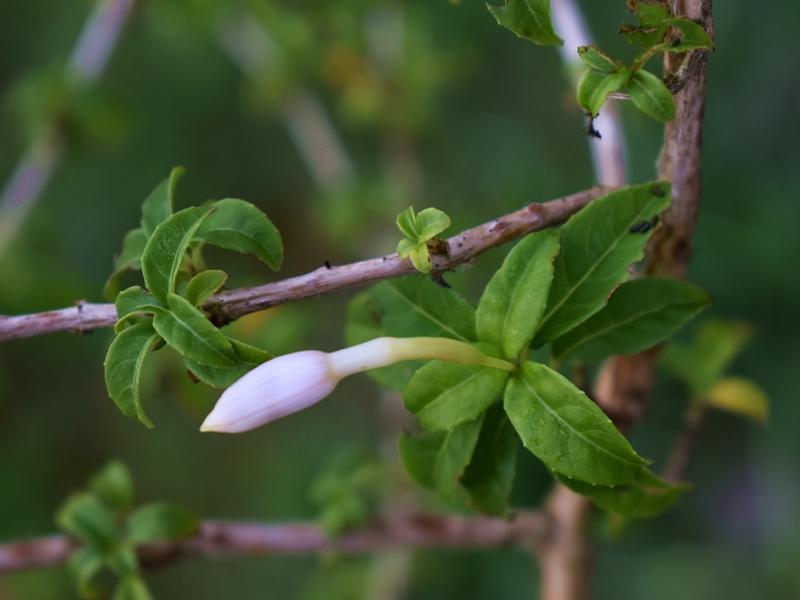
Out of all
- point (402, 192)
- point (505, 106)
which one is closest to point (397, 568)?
point (402, 192)

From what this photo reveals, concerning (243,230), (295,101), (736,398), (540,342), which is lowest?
(736,398)

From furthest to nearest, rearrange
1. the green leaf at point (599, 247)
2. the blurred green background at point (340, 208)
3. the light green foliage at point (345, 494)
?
the blurred green background at point (340, 208)
the light green foliage at point (345, 494)
the green leaf at point (599, 247)

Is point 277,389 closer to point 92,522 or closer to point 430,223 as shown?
point 430,223

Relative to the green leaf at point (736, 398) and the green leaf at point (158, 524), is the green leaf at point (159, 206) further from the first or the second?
the green leaf at point (736, 398)

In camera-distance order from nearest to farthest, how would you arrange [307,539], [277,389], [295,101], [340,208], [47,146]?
[277,389] → [307,539] → [47,146] → [340,208] → [295,101]

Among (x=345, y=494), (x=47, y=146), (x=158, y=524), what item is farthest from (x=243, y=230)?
(x=47, y=146)

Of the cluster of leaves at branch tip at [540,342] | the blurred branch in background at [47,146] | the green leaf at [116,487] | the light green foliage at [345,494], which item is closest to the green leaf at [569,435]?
the cluster of leaves at branch tip at [540,342]
